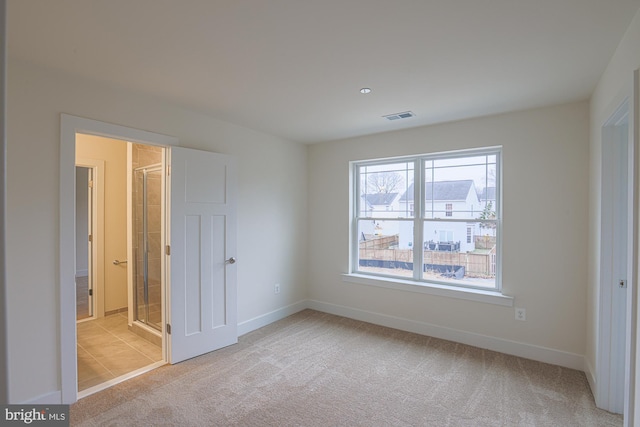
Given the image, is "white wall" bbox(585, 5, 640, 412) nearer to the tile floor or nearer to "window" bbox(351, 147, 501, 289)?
"window" bbox(351, 147, 501, 289)

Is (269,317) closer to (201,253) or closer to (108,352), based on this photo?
(201,253)

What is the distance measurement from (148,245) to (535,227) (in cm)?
427

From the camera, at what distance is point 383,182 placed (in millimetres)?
4352

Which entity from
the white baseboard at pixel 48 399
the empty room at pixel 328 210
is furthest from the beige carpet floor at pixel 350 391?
the white baseboard at pixel 48 399

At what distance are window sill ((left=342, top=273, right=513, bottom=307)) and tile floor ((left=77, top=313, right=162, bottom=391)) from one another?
256 cm

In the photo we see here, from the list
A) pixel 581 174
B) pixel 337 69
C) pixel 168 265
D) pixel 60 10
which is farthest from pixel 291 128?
pixel 581 174

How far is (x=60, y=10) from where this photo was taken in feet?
5.32

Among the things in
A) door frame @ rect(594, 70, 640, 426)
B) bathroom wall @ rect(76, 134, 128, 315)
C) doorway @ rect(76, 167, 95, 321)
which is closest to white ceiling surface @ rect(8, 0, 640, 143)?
door frame @ rect(594, 70, 640, 426)

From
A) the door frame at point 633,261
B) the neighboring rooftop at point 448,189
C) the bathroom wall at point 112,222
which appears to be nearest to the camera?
the door frame at point 633,261

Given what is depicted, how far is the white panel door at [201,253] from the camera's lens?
3.05 meters

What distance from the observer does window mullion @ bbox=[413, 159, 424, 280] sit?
157 inches

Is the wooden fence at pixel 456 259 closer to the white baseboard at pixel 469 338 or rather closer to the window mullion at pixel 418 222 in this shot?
the window mullion at pixel 418 222

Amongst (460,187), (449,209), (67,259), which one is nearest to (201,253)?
(67,259)

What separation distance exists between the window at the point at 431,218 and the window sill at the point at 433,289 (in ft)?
0.36
